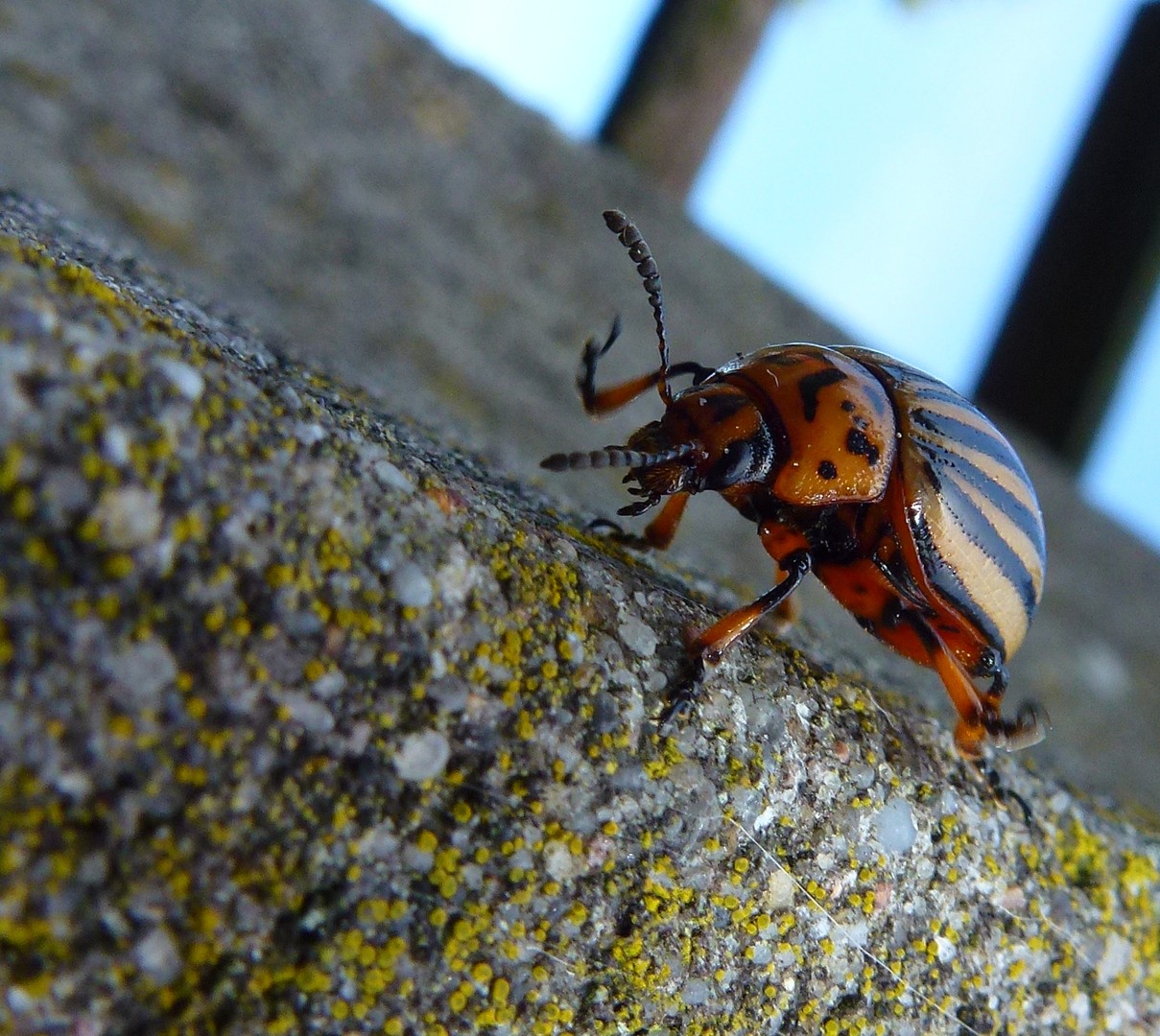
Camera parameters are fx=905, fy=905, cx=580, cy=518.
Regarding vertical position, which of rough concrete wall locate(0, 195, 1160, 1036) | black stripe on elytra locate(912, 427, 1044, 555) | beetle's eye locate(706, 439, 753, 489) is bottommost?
rough concrete wall locate(0, 195, 1160, 1036)

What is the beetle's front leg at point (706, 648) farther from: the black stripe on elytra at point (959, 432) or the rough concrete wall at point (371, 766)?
the black stripe on elytra at point (959, 432)

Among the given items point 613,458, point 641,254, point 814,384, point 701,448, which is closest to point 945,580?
point 814,384

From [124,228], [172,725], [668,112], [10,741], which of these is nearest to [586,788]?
[172,725]

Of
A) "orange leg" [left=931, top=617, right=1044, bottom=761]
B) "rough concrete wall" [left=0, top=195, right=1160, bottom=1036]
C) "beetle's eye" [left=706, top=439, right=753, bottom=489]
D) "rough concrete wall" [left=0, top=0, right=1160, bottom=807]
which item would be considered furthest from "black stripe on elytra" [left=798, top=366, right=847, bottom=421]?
"rough concrete wall" [left=0, top=0, right=1160, bottom=807]

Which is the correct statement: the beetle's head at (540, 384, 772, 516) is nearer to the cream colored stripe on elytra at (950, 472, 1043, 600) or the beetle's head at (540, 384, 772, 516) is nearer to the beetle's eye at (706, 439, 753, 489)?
the beetle's eye at (706, 439, 753, 489)

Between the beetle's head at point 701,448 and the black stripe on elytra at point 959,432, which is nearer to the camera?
the beetle's head at point 701,448

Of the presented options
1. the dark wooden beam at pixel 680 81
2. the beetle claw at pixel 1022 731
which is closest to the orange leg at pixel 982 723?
the beetle claw at pixel 1022 731
